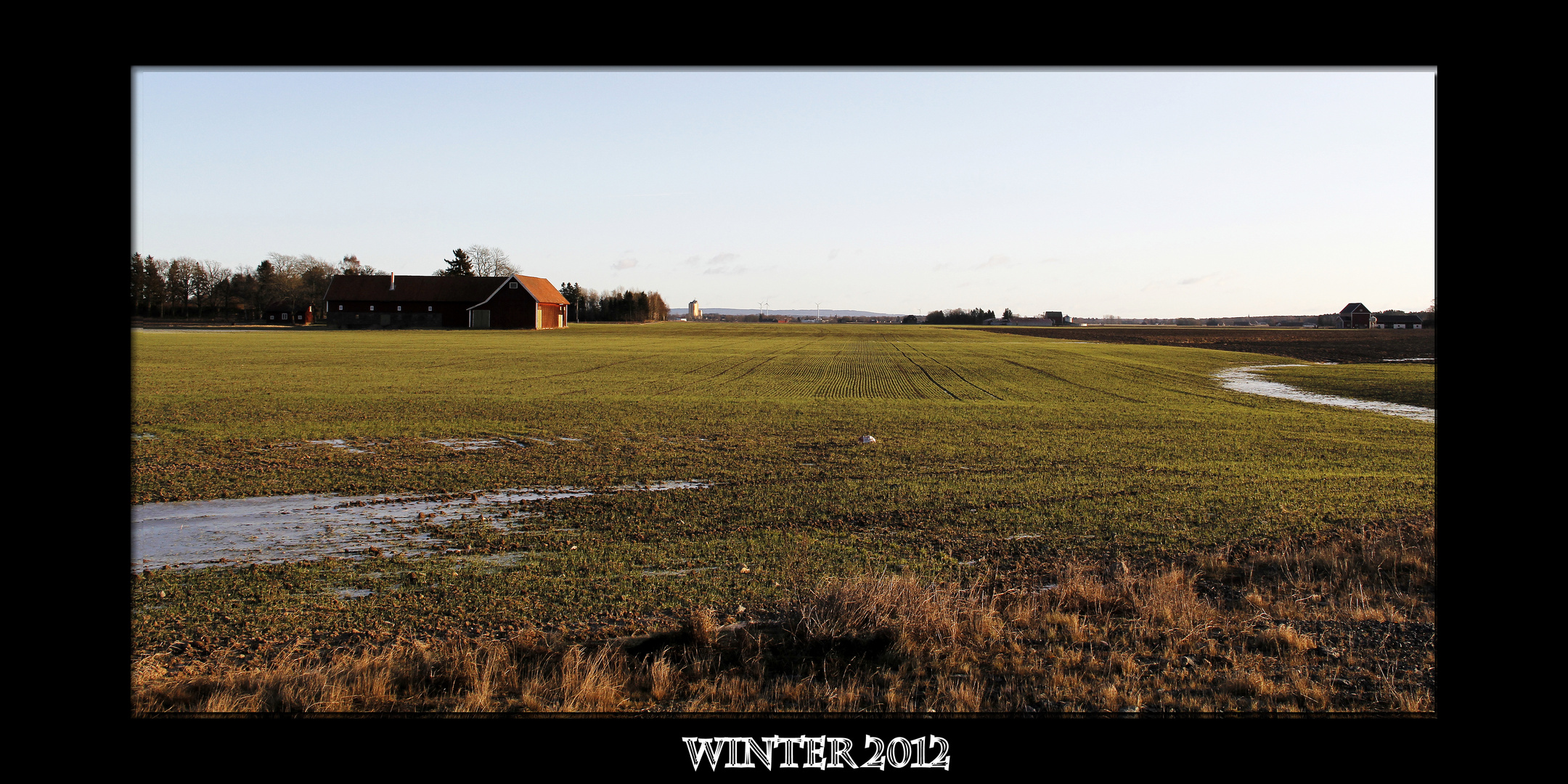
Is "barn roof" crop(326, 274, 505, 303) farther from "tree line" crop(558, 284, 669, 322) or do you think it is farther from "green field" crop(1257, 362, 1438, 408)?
"green field" crop(1257, 362, 1438, 408)

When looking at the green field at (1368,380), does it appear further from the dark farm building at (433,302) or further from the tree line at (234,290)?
the tree line at (234,290)

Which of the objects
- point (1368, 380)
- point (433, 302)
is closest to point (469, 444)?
point (1368, 380)

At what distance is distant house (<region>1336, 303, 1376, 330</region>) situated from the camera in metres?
122

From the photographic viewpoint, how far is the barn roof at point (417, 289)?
9231 centimetres

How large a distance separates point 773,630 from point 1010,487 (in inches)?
289

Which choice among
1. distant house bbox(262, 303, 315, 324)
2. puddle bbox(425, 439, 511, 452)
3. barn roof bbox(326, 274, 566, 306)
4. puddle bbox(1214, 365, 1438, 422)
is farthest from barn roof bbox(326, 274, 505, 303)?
puddle bbox(425, 439, 511, 452)

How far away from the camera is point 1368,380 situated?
34781 millimetres

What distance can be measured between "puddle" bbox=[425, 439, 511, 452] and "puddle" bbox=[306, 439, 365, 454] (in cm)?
135

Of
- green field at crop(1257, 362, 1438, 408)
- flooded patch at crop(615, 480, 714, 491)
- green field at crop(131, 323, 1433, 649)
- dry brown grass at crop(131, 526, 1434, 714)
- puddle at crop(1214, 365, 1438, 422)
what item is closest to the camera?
dry brown grass at crop(131, 526, 1434, 714)

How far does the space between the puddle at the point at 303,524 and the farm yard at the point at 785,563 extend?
0.07 metres
